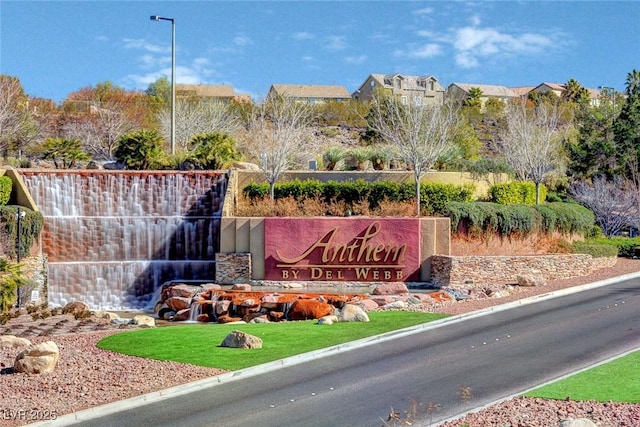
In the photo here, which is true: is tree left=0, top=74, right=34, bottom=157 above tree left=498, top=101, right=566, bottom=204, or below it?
above

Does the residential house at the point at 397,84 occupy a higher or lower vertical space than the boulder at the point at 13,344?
higher

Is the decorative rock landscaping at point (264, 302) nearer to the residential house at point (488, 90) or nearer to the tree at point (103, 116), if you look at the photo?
the tree at point (103, 116)

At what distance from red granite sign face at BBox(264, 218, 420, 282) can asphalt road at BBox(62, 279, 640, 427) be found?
1035 centimetres

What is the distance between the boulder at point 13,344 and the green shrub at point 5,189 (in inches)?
642

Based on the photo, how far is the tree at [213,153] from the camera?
38.6 m

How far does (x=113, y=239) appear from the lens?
33219mm

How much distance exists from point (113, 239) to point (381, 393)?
22.8m

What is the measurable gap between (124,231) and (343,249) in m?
10.7

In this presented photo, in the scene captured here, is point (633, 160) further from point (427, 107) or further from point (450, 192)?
point (450, 192)

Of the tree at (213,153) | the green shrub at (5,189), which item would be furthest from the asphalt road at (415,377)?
the green shrub at (5,189)

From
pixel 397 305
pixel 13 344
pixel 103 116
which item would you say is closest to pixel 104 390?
pixel 13 344

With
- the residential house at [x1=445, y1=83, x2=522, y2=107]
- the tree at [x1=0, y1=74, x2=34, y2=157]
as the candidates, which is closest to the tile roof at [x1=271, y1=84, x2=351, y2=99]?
the residential house at [x1=445, y1=83, x2=522, y2=107]

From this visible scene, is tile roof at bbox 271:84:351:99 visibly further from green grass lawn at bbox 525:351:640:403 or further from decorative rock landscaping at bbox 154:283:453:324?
green grass lawn at bbox 525:351:640:403

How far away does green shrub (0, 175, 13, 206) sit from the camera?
31953mm
